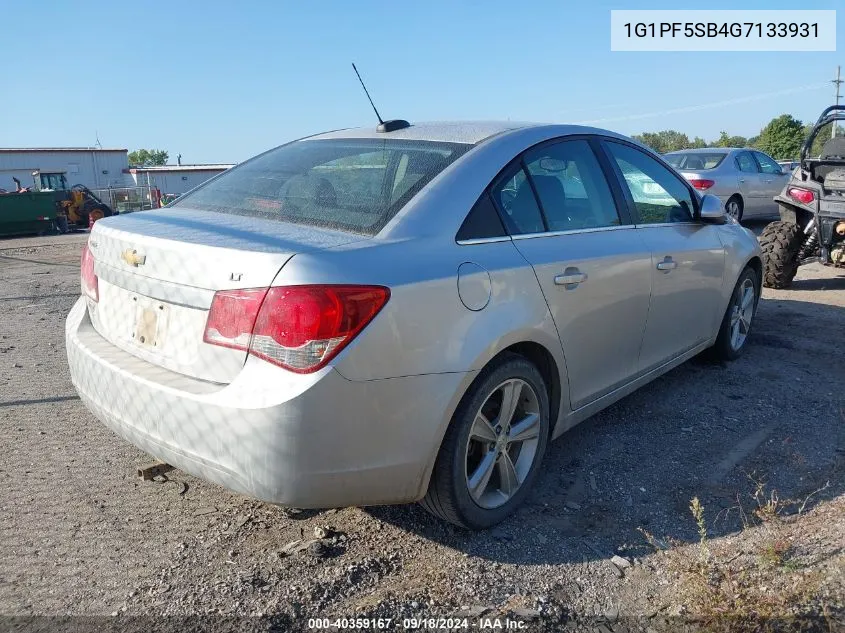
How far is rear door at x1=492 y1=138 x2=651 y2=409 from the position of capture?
3.11 metres

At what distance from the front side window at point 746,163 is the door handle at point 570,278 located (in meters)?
11.1

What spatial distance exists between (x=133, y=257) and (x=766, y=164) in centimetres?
1378

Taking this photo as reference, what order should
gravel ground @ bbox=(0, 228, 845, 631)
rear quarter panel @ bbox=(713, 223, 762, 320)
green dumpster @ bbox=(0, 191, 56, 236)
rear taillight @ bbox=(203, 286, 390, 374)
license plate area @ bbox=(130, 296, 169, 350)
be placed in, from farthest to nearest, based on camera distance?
green dumpster @ bbox=(0, 191, 56, 236) < rear quarter panel @ bbox=(713, 223, 762, 320) < license plate area @ bbox=(130, 296, 169, 350) < gravel ground @ bbox=(0, 228, 845, 631) < rear taillight @ bbox=(203, 286, 390, 374)

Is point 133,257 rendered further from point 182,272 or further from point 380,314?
point 380,314

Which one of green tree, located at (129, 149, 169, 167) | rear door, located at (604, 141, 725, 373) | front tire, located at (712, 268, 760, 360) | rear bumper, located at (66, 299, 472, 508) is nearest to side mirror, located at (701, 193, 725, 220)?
rear door, located at (604, 141, 725, 373)

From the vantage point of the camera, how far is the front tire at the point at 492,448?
8.85 ft

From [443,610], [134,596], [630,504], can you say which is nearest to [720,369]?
[630,504]

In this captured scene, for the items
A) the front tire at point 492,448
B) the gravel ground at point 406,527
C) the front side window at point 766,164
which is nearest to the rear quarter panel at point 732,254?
the gravel ground at point 406,527

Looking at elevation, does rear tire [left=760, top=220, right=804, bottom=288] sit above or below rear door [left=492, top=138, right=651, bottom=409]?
below

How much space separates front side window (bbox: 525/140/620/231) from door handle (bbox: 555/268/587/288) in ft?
0.74

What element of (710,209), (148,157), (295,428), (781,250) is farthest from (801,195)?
(148,157)

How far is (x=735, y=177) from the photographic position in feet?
41.7

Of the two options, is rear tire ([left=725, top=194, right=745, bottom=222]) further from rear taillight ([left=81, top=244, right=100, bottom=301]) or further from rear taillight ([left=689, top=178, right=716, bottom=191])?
rear taillight ([left=81, top=244, right=100, bottom=301])

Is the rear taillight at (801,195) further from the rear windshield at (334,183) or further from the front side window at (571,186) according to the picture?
the rear windshield at (334,183)
